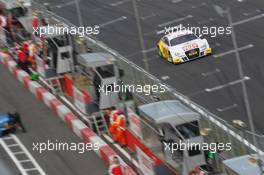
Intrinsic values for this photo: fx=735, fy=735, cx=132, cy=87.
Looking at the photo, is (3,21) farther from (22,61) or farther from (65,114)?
(65,114)

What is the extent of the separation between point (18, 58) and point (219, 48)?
9.29m

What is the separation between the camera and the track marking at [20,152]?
23.7 meters

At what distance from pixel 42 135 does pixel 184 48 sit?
382 inches

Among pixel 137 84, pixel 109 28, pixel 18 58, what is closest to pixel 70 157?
pixel 137 84

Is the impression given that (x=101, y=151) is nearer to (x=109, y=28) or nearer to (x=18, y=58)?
(x=18, y=58)

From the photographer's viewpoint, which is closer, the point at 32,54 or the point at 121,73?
the point at 121,73

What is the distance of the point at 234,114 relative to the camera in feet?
89.0

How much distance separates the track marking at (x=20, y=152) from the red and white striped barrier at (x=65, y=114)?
6.40 feet

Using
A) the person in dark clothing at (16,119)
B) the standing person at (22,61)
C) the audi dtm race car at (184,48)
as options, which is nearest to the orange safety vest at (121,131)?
the person in dark clothing at (16,119)

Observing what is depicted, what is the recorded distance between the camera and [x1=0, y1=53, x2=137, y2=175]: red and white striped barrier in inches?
931

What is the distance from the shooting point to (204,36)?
36.4 metres

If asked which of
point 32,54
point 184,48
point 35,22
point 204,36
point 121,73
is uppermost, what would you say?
point 121,73

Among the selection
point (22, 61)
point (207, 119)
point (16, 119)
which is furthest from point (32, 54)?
point (207, 119)

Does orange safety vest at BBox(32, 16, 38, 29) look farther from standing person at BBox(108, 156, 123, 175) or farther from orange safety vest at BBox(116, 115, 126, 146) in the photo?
standing person at BBox(108, 156, 123, 175)
